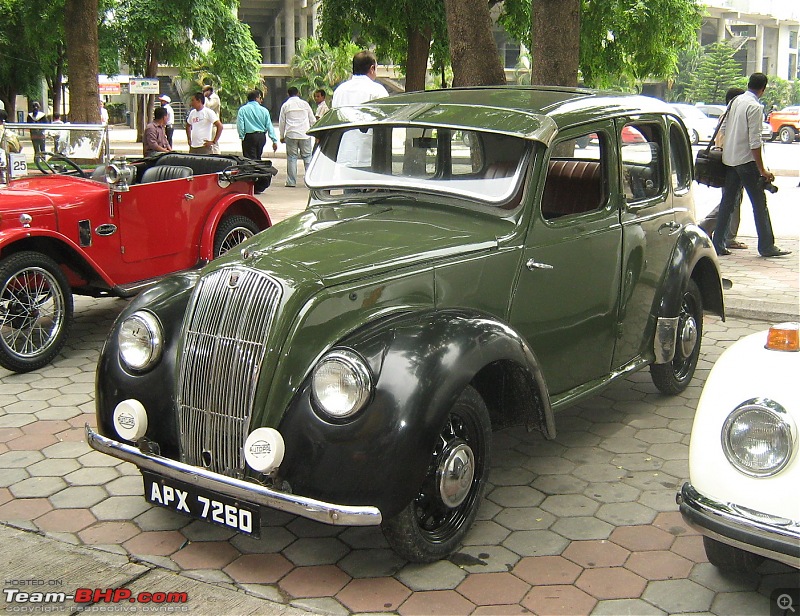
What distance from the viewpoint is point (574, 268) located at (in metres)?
4.48

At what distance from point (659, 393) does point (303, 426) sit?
3.17 metres

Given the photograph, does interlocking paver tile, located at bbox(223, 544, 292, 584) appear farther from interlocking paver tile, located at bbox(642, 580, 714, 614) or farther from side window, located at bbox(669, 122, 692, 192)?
side window, located at bbox(669, 122, 692, 192)

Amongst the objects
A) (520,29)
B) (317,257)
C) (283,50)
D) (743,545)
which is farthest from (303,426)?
(283,50)

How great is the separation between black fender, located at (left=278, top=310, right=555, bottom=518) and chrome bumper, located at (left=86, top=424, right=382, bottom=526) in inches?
3.0

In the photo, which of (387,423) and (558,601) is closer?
(387,423)

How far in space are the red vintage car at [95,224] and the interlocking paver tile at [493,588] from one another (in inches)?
154

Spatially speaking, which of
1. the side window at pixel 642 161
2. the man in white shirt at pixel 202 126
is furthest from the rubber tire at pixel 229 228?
the man in white shirt at pixel 202 126

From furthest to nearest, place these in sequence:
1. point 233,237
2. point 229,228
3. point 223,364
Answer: point 233,237 < point 229,228 < point 223,364

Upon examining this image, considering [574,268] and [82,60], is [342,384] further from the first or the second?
[82,60]

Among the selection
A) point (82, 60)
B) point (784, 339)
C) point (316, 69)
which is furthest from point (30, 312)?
point (316, 69)

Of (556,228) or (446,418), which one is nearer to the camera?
(446,418)

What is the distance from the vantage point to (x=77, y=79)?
13812mm

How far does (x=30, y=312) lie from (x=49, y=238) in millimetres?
549

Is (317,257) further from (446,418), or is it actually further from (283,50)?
(283,50)
